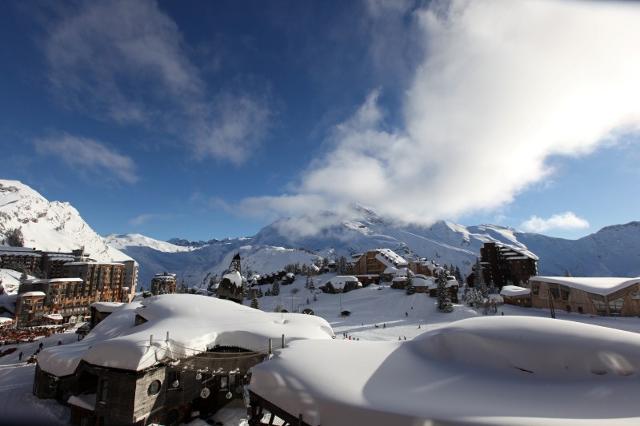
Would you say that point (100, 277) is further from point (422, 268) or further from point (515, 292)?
point (515, 292)

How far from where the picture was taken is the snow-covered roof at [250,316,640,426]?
7.38 meters

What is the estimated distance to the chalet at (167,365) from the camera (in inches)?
680

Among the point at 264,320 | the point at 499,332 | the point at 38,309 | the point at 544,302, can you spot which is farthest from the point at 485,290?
the point at 38,309

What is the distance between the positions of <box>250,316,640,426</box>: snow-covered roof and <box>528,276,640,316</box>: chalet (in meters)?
53.1

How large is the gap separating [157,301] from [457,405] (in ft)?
88.4

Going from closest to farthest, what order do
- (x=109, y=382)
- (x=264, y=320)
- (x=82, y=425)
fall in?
(x=109, y=382), (x=82, y=425), (x=264, y=320)

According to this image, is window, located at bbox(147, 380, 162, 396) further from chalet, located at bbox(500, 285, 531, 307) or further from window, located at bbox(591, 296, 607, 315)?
chalet, located at bbox(500, 285, 531, 307)

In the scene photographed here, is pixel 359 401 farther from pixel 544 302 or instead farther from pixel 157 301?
pixel 544 302

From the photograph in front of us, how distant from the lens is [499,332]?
10.3m

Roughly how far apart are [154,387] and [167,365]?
4.16 feet

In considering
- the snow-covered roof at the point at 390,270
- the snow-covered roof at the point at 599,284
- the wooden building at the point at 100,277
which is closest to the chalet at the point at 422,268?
the snow-covered roof at the point at 390,270

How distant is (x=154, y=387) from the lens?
18203 millimetres

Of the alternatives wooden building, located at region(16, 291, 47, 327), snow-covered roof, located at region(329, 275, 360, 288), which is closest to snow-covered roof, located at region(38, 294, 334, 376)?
wooden building, located at region(16, 291, 47, 327)

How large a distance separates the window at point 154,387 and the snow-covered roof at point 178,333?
1.51 metres
